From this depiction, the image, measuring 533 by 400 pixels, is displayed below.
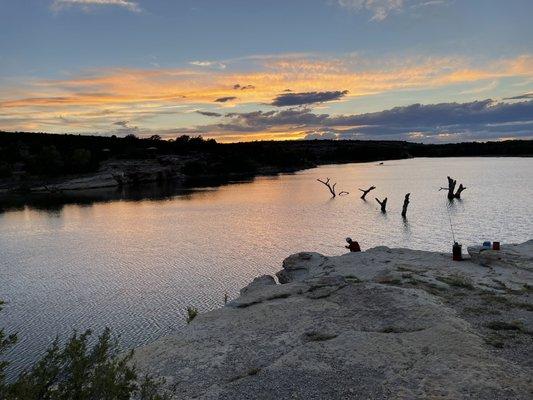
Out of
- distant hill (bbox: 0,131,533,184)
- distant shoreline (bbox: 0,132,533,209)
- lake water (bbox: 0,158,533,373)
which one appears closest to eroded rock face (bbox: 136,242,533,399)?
lake water (bbox: 0,158,533,373)

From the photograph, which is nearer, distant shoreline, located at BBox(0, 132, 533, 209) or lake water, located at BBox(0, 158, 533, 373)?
lake water, located at BBox(0, 158, 533, 373)

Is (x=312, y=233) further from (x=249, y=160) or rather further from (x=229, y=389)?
(x=249, y=160)

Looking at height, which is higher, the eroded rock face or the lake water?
the eroded rock face

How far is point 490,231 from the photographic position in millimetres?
42406

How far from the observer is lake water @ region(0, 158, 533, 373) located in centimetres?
2497

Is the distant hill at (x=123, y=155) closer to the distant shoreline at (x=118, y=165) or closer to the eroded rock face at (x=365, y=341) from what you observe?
the distant shoreline at (x=118, y=165)

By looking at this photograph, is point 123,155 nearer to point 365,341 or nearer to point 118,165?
point 118,165

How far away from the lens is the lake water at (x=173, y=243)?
2497 cm

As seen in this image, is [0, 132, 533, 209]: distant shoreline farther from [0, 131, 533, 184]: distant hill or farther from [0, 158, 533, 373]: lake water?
[0, 158, 533, 373]: lake water

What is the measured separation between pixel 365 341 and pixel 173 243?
30331 millimetres

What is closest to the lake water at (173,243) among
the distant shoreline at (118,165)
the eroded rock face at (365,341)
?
the eroded rock face at (365,341)

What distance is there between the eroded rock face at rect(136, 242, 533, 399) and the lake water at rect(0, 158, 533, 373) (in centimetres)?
571

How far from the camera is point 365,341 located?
15.3 meters

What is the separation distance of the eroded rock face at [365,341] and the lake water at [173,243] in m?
5.71
